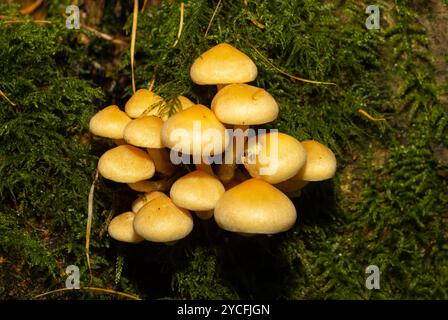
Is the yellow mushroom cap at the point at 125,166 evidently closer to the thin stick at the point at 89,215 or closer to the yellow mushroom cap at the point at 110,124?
the yellow mushroom cap at the point at 110,124

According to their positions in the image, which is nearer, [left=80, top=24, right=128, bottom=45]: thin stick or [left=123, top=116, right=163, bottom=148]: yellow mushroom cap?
[left=123, top=116, right=163, bottom=148]: yellow mushroom cap

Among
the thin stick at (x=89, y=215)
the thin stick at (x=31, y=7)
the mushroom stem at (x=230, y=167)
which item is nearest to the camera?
the mushroom stem at (x=230, y=167)

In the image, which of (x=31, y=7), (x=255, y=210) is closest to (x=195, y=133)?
(x=255, y=210)

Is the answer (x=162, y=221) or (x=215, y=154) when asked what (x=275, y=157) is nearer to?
(x=215, y=154)

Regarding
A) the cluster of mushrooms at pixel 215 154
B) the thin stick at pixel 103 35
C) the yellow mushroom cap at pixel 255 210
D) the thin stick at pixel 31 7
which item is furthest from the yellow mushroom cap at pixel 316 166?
the thin stick at pixel 31 7

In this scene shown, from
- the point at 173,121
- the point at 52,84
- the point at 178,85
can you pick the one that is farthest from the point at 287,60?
the point at 52,84

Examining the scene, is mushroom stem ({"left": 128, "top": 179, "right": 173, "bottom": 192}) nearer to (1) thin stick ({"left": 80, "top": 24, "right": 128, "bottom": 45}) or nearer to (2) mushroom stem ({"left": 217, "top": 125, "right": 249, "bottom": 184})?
(2) mushroom stem ({"left": 217, "top": 125, "right": 249, "bottom": 184})

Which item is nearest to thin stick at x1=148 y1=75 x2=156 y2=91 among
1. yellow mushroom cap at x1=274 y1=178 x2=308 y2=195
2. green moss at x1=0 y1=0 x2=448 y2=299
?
green moss at x1=0 y1=0 x2=448 y2=299

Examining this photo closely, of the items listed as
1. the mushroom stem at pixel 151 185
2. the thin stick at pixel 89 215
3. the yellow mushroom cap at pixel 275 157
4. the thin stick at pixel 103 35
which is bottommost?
the thin stick at pixel 89 215
